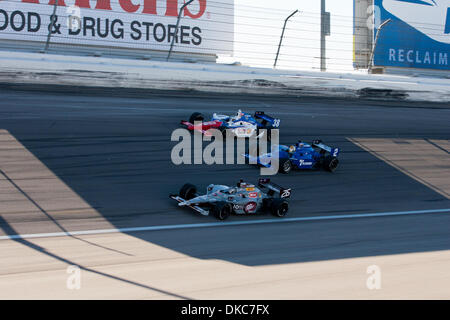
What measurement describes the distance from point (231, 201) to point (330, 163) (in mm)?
3309

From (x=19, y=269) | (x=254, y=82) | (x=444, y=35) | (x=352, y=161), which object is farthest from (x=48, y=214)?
(x=444, y=35)

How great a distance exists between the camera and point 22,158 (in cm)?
872

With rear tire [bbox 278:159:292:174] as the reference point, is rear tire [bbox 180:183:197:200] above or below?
below

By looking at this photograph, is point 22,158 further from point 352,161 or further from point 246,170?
point 352,161

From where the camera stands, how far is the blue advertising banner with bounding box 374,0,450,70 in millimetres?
19906

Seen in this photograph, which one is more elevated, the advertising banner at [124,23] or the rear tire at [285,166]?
the advertising banner at [124,23]

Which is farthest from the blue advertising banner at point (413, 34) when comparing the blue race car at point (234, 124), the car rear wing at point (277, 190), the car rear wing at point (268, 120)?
the car rear wing at point (277, 190)

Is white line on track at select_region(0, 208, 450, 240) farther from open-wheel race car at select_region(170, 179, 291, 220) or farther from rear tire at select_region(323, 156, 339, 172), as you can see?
rear tire at select_region(323, 156, 339, 172)

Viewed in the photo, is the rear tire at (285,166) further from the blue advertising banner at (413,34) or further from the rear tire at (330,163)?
the blue advertising banner at (413,34)

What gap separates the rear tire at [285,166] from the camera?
9.64 meters

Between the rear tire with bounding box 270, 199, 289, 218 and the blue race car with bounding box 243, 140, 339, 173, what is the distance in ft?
6.41

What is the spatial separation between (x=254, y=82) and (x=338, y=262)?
10046mm

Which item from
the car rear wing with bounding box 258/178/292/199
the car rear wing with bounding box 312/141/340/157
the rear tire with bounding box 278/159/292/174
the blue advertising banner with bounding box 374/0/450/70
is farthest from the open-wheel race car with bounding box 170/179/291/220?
the blue advertising banner with bounding box 374/0/450/70

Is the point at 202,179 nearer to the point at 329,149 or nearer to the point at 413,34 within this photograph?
the point at 329,149
